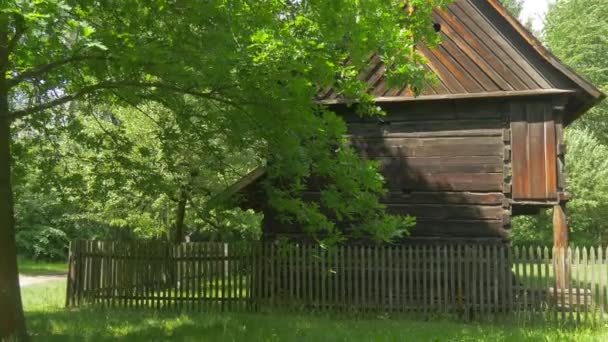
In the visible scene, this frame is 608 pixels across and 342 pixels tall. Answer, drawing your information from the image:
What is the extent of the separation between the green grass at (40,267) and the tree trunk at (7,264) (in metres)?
22.1

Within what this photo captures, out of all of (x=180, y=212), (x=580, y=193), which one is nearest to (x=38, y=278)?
(x=180, y=212)

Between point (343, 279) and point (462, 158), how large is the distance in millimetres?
3896

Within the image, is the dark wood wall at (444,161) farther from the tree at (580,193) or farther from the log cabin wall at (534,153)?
the tree at (580,193)

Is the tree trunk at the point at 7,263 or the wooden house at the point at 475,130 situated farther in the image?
the wooden house at the point at 475,130

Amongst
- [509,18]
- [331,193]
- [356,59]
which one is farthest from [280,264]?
[509,18]

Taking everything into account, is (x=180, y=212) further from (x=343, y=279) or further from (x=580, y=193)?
(x=580, y=193)

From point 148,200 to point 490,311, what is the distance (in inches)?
429

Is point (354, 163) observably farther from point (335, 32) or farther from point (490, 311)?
point (490, 311)

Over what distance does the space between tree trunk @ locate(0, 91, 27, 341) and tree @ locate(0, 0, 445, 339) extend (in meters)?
0.01

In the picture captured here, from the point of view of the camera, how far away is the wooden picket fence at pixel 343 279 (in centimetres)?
1161

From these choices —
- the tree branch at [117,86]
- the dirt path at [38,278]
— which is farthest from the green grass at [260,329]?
the dirt path at [38,278]

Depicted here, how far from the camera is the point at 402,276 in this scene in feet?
41.5

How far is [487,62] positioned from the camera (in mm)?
13398

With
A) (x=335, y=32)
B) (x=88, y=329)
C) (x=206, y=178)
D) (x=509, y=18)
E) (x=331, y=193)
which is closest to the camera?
(x=335, y=32)
